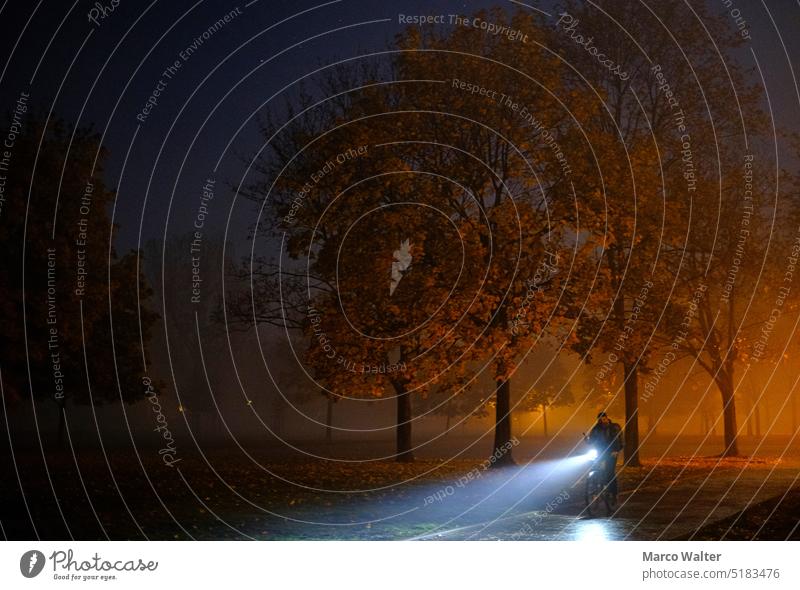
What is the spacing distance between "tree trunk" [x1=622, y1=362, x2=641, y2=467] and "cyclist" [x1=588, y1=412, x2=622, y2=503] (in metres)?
13.8

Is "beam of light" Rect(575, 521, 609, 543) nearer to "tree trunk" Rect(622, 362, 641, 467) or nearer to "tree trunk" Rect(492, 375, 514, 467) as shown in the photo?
"tree trunk" Rect(492, 375, 514, 467)

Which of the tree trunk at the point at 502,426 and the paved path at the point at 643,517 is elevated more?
the tree trunk at the point at 502,426

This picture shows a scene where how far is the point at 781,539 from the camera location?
19344 millimetres

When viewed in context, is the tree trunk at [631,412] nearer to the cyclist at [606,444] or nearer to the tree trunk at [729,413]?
the tree trunk at [729,413]

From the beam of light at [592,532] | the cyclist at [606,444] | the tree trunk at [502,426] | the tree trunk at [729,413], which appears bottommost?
the beam of light at [592,532]

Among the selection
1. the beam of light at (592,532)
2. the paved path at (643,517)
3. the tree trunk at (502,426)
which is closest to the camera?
the beam of light at (592,532)

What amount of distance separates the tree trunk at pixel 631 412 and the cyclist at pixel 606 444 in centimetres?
1381

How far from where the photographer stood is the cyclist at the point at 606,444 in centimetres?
2503

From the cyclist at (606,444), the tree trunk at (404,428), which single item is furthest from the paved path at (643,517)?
the tree trunk at (404,428)

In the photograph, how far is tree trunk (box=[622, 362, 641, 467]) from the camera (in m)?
39.4

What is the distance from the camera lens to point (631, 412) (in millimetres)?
39656

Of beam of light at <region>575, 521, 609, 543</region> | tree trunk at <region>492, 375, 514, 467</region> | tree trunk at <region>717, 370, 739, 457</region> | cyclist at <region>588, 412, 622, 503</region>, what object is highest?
tree trunk at <region>717, 370, 739, 457</region>

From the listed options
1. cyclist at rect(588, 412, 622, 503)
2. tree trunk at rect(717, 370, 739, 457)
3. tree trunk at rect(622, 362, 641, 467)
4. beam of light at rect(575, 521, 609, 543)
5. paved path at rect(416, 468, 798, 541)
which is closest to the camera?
beam of light at rect(575, 521, 609, 543)

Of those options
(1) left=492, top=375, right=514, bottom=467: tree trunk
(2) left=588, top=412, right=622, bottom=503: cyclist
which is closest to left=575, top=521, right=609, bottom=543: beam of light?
(2) left=588, top=412, right=622, bottom=503: cyclist
